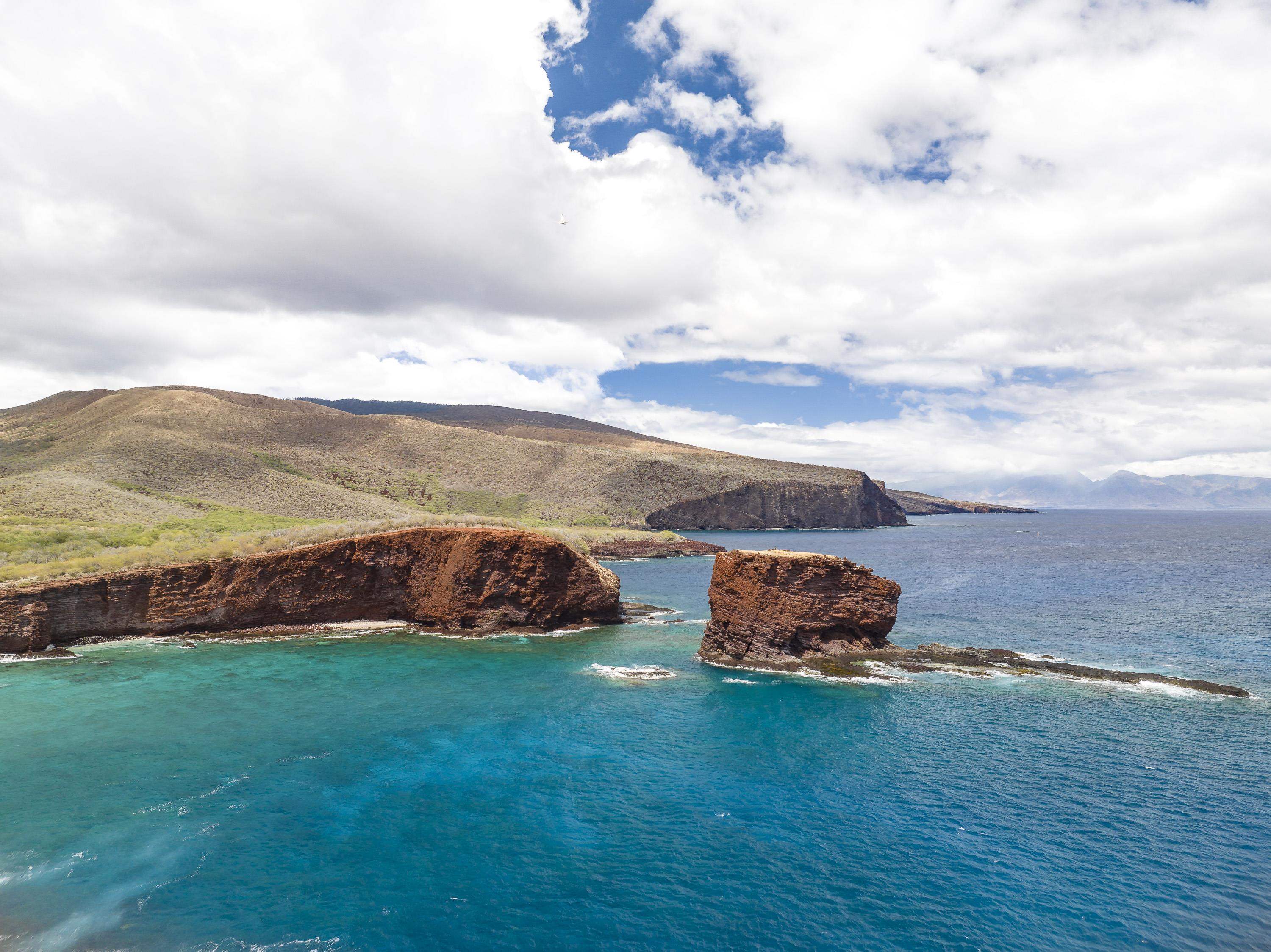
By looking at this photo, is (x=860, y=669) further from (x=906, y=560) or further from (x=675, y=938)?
(x=906, y=560)

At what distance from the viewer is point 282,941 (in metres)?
12.3

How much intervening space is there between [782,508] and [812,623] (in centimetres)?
14342

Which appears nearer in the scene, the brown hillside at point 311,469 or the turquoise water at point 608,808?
the turquoise water at point 608,808

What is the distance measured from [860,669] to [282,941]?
1041 inches

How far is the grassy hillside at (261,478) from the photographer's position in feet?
145

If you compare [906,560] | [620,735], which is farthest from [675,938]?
[906,560]

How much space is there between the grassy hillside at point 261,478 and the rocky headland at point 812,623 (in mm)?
19537

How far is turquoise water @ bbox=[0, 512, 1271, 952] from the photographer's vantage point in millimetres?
13148

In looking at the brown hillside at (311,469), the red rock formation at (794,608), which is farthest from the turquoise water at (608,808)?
the brown hillside at (311,469)

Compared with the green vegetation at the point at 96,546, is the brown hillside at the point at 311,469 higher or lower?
higher

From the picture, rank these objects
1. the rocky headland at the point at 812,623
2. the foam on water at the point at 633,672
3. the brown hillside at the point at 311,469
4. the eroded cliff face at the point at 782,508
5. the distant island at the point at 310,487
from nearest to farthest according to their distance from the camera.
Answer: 1. the foam on water at the point at 633,672
2. the rocky headland at the point at 812,623
3. the distant island at the point at 310,487
4. the brown hillside at the point at 311,469
5. the eroded cliff face at the point at 782,508

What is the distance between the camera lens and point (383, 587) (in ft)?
133

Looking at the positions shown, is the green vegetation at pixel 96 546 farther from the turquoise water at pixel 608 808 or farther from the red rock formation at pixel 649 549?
the red rock formation at pixel 649 549

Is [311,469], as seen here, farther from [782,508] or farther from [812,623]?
[812,623]
